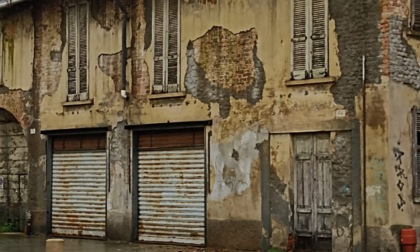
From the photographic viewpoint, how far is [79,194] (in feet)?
76.6

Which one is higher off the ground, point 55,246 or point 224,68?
point 224,68

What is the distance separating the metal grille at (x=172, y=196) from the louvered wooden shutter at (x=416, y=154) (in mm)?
5307

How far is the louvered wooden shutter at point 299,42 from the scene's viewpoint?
59.6 ft

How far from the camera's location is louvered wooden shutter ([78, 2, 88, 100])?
2306cm

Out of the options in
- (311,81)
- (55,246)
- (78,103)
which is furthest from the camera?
(78,103)

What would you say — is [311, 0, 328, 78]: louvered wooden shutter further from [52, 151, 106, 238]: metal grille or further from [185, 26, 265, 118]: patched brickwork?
[52, 151, 106, 238]: metal grille

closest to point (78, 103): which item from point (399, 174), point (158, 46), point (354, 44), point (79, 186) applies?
point (79, 186)

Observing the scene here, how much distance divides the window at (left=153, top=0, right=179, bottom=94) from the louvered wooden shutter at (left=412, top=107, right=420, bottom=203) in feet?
20.2

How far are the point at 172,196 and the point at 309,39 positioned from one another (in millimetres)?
5603

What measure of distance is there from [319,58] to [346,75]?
824mm

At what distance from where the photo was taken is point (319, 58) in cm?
1795

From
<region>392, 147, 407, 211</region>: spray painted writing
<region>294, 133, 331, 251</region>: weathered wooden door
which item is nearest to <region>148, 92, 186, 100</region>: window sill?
<region>294, 133, 331, 251</region>: weathered wooden door

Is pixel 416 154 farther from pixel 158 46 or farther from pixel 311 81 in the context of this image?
pixel 158 46

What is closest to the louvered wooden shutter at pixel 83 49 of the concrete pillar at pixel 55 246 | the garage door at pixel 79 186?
the garage door at pixel 79 186
